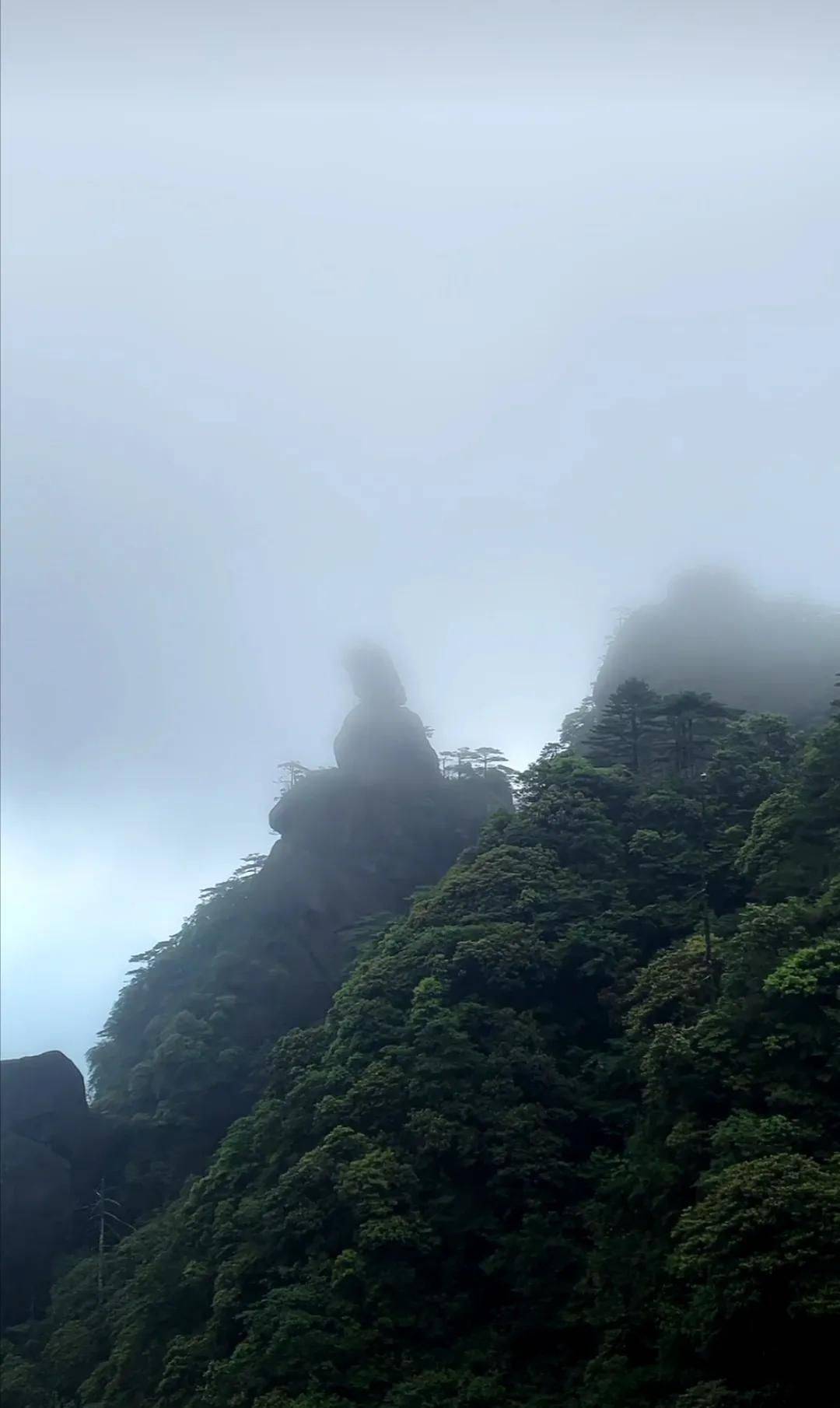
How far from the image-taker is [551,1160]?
60.6 feet

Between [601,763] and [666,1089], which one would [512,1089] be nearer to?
[666,1089]

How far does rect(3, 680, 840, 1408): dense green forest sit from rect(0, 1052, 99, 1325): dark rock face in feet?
6.78

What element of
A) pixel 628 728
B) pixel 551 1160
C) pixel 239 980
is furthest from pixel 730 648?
pixel 551 1160

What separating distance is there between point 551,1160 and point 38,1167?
17.9 metres

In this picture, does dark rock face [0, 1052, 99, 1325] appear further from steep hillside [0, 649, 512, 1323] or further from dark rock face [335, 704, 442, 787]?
dark rock face [335, 704, 442, 787]

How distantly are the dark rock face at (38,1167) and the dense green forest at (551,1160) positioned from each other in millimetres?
2065

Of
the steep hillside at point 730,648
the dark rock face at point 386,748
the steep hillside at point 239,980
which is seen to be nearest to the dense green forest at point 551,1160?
the steep hillside at point 239,980

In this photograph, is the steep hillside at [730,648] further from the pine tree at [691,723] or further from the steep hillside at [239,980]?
the steep hillside at [239,980]

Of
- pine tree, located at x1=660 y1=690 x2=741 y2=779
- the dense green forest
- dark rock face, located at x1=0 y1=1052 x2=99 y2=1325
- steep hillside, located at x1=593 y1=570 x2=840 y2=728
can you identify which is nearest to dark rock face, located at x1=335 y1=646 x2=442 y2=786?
steep hillside, located at x1=593 y1=570 x2=840 y2=728

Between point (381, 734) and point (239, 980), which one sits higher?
point (381, 734)

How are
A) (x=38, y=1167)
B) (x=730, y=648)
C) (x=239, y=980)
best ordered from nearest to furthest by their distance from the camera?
(x=38, y=1167) → (x=239, y=980) → (x=730, y=648)

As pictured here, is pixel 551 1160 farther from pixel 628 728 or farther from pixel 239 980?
pixel 239 980

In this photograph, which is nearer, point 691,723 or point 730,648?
point 691,723

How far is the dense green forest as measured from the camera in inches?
548
